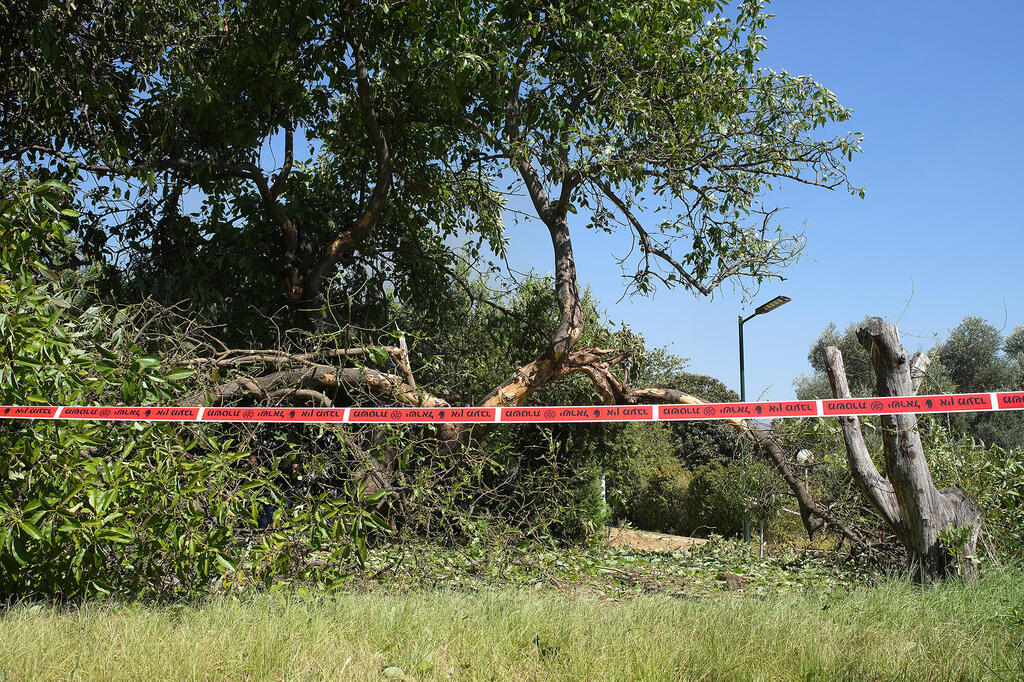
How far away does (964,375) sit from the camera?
23625 mm

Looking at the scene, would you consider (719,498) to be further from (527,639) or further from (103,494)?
(103,494)

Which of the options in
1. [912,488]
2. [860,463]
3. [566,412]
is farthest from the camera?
[860,463]

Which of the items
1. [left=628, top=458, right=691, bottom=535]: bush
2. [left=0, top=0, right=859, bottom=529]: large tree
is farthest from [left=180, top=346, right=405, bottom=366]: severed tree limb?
[left=628, top=458, right=691, bottom=535]: bush

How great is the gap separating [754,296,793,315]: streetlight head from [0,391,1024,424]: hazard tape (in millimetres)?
6219

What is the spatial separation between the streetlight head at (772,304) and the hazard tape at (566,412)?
20.4ft

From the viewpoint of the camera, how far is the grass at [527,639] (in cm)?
372

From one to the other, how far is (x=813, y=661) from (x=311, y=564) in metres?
3.78

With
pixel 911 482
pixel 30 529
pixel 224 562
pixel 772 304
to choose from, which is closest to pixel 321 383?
pixel 224 562

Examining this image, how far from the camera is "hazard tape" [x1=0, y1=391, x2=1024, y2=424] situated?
4.96m

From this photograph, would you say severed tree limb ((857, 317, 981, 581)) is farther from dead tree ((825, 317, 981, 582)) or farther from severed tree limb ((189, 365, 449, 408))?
severed tree limb ((189, 365, 449, 408))

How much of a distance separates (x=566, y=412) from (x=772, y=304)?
7371mm

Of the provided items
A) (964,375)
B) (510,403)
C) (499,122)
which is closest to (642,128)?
(499,122)

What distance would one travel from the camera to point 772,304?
11.8 m

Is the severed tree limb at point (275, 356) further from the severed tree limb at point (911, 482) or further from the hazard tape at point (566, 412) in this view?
the severed tree limb at point (911, 482)
